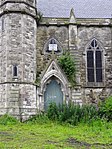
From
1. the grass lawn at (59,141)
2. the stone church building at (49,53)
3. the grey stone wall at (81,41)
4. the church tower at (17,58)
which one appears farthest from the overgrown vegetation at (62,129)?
the grey stone wall at (81,41)

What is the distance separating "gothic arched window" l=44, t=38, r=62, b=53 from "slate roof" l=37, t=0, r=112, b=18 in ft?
7.19

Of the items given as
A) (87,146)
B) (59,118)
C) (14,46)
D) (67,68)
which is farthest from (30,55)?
(87,146)

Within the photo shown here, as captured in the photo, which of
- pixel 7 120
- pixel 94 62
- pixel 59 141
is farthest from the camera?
pixel 94 62

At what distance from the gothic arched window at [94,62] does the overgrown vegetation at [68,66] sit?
1.85 meters

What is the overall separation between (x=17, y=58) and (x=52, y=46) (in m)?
3.86

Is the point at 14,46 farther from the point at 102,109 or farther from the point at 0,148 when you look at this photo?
the point at 0,148

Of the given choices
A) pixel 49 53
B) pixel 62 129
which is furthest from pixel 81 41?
pixel 62 129

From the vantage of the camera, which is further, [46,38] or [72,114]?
[46,38]

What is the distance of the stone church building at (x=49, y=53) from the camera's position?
64.8 ft

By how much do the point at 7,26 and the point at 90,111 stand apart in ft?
25.9

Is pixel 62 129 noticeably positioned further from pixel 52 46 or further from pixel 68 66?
pixel 52 46

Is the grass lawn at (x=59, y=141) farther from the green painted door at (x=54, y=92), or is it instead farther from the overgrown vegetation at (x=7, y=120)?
the green painted door at (x=54, y=92)

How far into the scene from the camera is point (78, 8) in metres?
25.4

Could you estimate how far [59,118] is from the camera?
16844 mm
